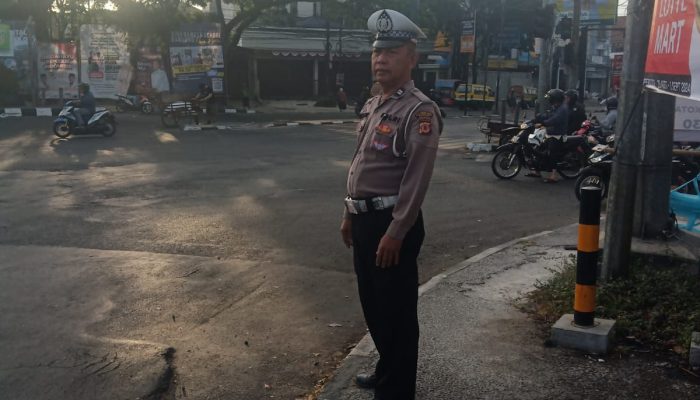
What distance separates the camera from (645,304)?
4750mm

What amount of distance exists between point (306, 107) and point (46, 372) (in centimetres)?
3780

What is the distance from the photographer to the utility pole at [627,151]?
4902 millimetres

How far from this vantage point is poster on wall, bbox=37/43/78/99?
29328 mm

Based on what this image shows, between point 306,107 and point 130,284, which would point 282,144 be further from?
point 306,107

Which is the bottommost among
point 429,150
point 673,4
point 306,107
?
point 306,107

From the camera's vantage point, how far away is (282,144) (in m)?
18.9

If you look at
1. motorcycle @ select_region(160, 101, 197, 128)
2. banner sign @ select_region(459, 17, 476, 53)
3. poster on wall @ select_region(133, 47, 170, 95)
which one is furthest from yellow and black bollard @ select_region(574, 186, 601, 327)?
banner sign @ select_region(459, 17, 476, 53)

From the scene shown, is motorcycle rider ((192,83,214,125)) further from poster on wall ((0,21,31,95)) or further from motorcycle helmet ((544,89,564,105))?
motorcycle helmet ((544,89,564,105))

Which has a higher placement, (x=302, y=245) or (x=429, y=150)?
(x=429, y=150)

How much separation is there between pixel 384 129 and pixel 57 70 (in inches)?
1153

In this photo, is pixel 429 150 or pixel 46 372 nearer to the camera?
pixel 429 150

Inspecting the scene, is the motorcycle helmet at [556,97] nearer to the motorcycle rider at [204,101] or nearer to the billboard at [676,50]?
the billboard at [676,50]

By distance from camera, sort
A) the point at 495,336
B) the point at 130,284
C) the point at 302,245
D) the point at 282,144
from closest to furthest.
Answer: the point at 495,336 < the point at 130,284 < the point at 302,245 < the point at 282,144

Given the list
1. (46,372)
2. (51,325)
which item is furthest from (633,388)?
(51,325)
